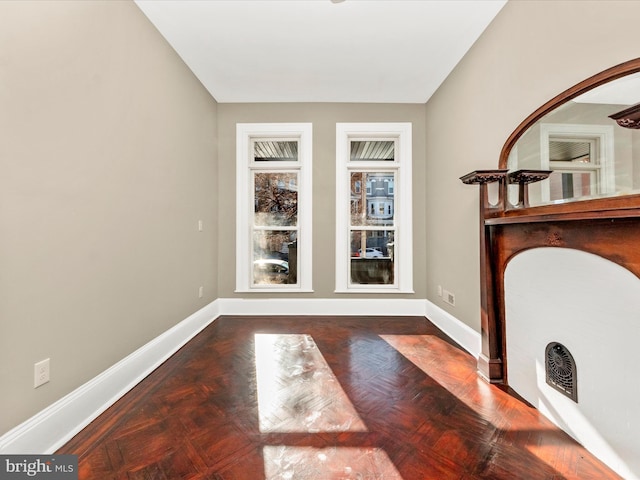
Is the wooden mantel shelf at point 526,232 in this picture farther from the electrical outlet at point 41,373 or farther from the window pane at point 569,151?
the electrical outlet at point 41,373

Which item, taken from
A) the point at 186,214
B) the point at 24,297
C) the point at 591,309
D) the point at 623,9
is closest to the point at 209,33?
the point at 186,214

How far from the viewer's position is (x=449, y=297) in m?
3.02

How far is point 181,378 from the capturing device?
6.88ft

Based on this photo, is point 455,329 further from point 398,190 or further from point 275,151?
point 275,151

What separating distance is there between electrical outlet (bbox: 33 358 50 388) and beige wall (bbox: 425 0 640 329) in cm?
304

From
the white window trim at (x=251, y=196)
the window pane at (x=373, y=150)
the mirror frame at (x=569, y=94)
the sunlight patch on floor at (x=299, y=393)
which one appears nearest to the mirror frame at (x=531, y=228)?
the mirror frame at (x=569, y=94)

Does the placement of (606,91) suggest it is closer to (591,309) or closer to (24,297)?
(591,309)

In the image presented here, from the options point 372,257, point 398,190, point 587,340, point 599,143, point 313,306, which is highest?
point 398,190

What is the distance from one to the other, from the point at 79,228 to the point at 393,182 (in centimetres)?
337

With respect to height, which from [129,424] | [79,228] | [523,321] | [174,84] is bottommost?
[129,424]

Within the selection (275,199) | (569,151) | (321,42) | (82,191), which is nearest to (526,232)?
(569,151)

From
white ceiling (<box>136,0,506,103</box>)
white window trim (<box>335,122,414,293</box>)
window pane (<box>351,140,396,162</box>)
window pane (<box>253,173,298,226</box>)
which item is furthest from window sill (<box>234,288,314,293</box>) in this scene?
white ceiling (<box>136,0,506,103</box>)

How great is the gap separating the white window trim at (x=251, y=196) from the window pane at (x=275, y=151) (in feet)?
0.26

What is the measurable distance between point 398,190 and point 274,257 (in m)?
1.97
